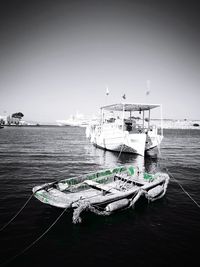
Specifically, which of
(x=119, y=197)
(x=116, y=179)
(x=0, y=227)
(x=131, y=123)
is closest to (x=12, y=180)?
(x=0, y=227)

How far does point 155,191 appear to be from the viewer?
13.3m

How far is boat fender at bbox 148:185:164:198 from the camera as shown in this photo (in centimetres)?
1304

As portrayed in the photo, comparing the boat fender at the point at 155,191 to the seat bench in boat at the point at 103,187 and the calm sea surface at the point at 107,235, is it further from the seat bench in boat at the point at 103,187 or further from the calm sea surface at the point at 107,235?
the seat bench in boat at the point at 103,187

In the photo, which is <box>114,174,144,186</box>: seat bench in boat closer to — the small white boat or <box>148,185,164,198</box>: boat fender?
the small white boat

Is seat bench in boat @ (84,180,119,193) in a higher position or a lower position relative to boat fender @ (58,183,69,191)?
lower

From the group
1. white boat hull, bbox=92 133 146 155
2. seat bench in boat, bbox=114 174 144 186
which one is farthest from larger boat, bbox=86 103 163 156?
seat bench in boat, bbox=114 174 144 186

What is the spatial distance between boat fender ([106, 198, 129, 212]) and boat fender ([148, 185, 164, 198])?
2266 millimetres

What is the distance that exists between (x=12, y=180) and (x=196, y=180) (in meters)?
17.8

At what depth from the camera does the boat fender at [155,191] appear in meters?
13.0

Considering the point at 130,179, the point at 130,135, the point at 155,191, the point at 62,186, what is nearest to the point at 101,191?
the point at 62,186

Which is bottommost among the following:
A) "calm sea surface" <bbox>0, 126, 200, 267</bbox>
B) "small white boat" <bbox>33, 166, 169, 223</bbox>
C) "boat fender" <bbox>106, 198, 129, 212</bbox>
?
"calm sea surface" <bbox>0, 126, 200, 267</bbox>

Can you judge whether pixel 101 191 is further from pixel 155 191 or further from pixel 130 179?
pixel 155 191

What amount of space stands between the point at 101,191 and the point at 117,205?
1.84 meters

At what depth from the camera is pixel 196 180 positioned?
19828mm
